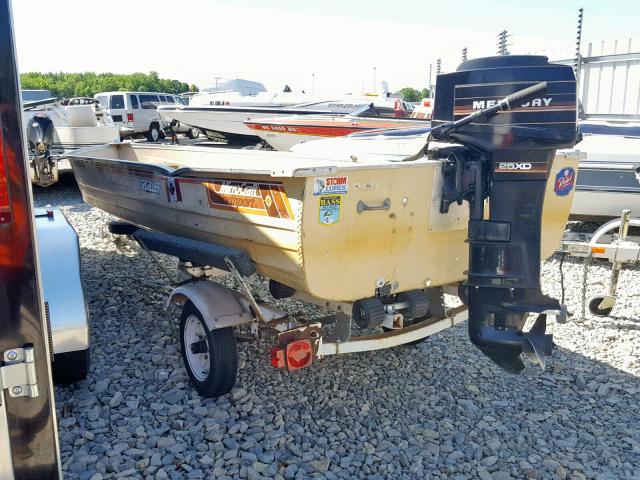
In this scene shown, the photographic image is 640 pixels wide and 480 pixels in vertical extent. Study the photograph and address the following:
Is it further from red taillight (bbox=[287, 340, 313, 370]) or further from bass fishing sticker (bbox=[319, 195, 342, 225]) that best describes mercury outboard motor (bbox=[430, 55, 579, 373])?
red taillight (bbox=[287, 340, 313, 370])

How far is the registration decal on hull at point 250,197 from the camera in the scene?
10.6 feet

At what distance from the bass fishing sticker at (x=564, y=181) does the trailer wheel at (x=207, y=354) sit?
2.34m

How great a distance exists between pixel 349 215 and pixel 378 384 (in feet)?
4.67

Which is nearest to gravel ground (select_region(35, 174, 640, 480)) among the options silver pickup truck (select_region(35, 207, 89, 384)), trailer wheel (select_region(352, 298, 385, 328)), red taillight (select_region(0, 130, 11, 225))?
silver pickup truck (select_region(35, 207, 89, 384))

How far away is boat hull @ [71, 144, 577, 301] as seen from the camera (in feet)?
10.4

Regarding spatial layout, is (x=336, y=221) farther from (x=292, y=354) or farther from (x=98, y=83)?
(x=98, y=83)

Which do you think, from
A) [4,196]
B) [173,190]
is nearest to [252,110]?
[173,190]

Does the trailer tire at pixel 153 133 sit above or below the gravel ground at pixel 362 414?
above

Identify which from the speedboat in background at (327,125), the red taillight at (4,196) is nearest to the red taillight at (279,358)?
the red taillight at (4,196)

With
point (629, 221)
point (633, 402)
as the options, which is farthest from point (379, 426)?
point (629, 221)

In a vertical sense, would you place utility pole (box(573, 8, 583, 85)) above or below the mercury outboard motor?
above

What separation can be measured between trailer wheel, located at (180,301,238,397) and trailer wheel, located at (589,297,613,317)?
331 cm

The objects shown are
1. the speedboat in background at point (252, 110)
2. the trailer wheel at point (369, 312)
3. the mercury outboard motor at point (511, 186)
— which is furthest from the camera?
the speedboat in background at point (252, 110)

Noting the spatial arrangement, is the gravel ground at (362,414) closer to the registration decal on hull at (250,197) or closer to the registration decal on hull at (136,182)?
the registration decal on hull at (136,182)
